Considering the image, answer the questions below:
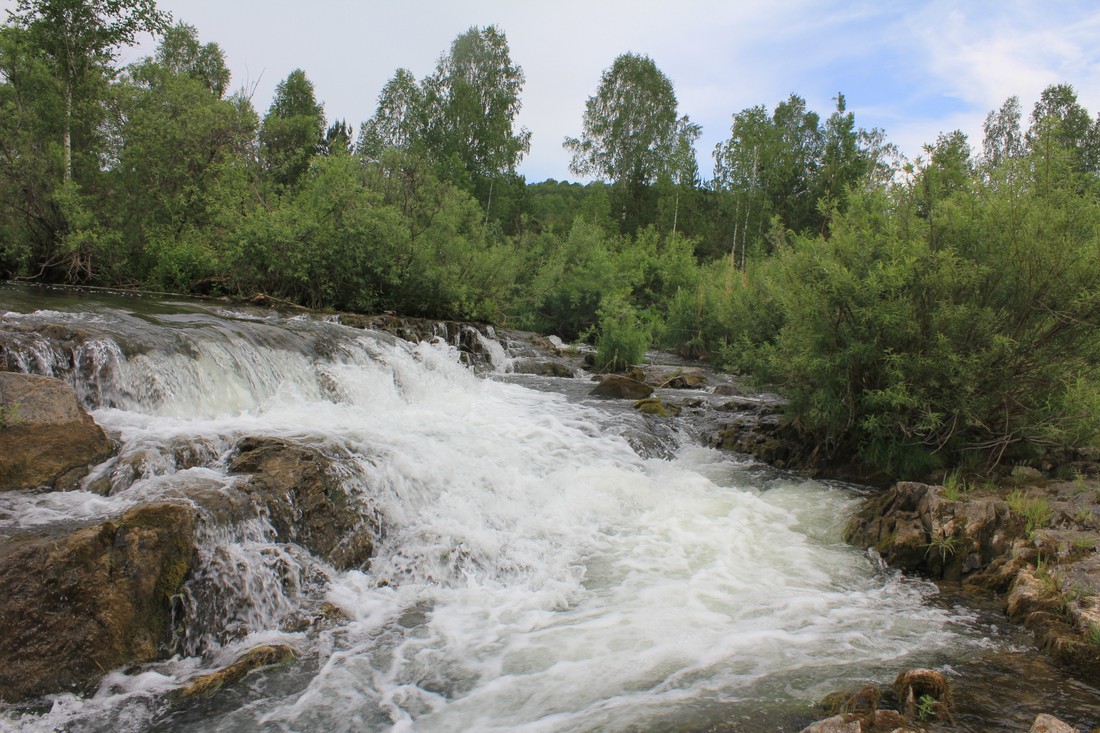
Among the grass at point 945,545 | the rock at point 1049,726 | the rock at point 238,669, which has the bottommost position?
the rock at point 238,669

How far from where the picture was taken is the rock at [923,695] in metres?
3.12

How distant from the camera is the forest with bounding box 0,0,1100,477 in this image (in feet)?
22.9

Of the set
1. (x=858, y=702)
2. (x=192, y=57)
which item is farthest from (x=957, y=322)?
(x=192, y=57)

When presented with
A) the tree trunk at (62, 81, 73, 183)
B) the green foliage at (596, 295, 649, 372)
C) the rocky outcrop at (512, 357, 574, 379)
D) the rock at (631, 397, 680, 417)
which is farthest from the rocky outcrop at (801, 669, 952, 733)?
the tree trunk at (62, 81, 73, 183)

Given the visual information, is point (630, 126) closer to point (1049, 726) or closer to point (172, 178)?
point (172, 178)

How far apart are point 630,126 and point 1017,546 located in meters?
36.8

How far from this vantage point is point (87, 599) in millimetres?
3648

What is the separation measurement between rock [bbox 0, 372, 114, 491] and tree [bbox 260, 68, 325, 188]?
67.0ft

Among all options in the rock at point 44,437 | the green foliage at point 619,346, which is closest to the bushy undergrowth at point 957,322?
the rock at point 44,437

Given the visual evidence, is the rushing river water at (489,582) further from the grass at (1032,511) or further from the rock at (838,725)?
the grass at (1032,511)

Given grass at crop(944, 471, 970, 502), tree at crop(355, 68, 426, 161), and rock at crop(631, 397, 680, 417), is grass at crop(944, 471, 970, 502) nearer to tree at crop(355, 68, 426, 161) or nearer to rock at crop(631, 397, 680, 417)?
rock at crop(631, 397, 680, 417)

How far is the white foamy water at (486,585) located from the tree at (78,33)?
1551cm

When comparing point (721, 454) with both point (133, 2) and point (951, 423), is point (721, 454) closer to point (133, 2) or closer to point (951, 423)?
point (951, 423)

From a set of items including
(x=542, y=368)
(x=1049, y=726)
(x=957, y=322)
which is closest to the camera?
(x=1049, y=726)
